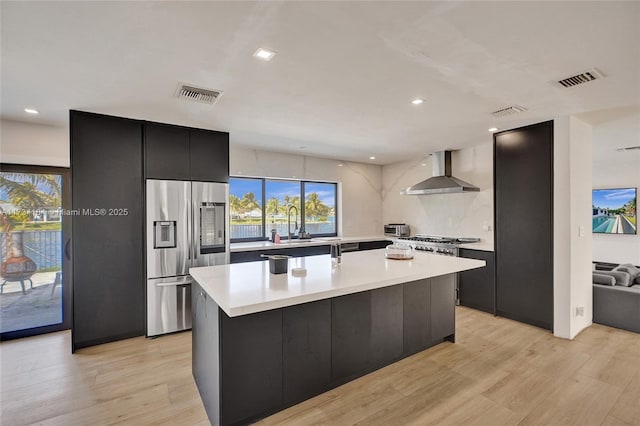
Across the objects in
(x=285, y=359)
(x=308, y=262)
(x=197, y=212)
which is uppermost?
(x=197, y=212)

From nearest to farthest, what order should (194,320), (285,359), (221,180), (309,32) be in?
(309,32), (285,359), (194,320), (221,180)

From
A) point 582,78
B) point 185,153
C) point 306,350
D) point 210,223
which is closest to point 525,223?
point 582,78

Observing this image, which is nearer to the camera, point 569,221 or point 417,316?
point 417,316

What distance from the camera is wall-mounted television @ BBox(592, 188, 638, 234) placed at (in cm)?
588

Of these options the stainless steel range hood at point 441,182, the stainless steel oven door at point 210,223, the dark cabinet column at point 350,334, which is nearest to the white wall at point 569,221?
the stainless steel range hood at point 441,182

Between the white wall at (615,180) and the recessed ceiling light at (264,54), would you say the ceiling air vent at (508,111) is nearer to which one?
the recessed ceiling light at (264,54)

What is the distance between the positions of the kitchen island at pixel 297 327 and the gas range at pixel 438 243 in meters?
1.68

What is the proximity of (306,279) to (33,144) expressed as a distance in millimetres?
3700

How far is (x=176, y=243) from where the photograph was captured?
3.52 metres

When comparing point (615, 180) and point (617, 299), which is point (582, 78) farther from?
point (615, 180)

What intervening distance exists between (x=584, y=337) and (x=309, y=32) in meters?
4.25

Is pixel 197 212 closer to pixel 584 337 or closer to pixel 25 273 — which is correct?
pixel 25 273

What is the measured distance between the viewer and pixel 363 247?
18.0 feet

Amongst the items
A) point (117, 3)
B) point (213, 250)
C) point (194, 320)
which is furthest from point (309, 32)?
point (213, 250)
